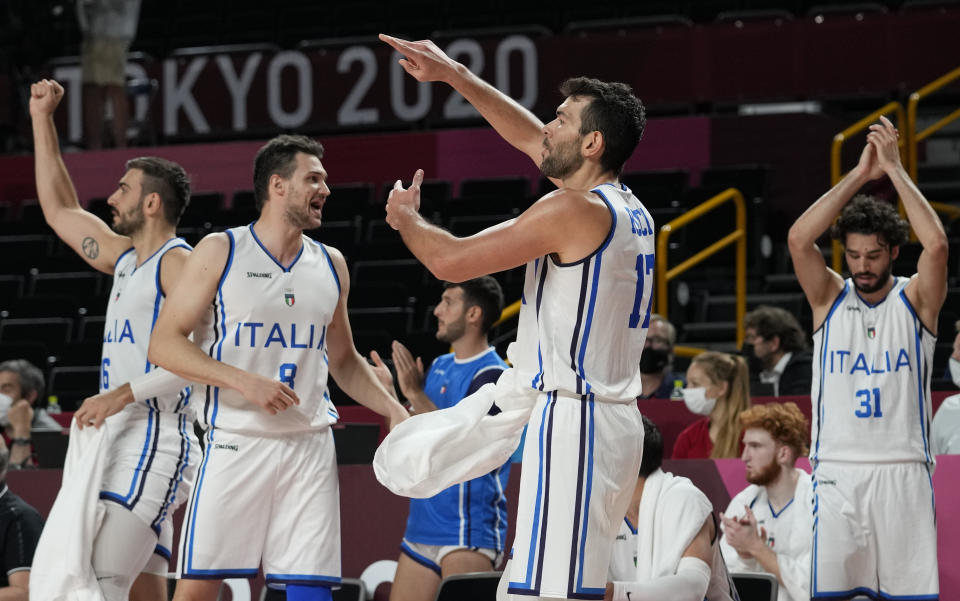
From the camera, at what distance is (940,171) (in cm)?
1434

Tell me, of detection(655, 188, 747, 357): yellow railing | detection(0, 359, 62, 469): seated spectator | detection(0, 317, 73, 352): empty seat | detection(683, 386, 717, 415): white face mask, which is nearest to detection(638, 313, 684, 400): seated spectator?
detection(683, 386, 717, 415): white face mask

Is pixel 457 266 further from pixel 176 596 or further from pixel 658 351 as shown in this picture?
pixel 658 351

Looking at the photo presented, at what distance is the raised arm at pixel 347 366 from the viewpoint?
18.7 ft

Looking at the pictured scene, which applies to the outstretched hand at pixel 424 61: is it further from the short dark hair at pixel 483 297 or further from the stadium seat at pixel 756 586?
the stadium seat at pixel 756 586

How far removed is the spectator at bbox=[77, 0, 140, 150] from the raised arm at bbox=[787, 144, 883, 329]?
11.8m

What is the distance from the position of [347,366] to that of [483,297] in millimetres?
1187

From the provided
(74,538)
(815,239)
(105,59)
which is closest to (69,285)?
(105,59)

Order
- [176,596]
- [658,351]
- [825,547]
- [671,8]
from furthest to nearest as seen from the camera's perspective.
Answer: [671,8], [658,351], [825,547], [176,596]

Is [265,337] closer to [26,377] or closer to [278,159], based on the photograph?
[278,159]

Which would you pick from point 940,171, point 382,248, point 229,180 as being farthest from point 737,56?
point 229,180

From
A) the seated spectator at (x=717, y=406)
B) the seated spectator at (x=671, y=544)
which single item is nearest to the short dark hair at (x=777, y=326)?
the seated spectator at (x=717, y=406)

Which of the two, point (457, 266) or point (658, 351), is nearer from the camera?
point (457, 266)

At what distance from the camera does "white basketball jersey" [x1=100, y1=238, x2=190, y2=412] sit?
5785 millimetres

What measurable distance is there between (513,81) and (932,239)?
10.4 m
